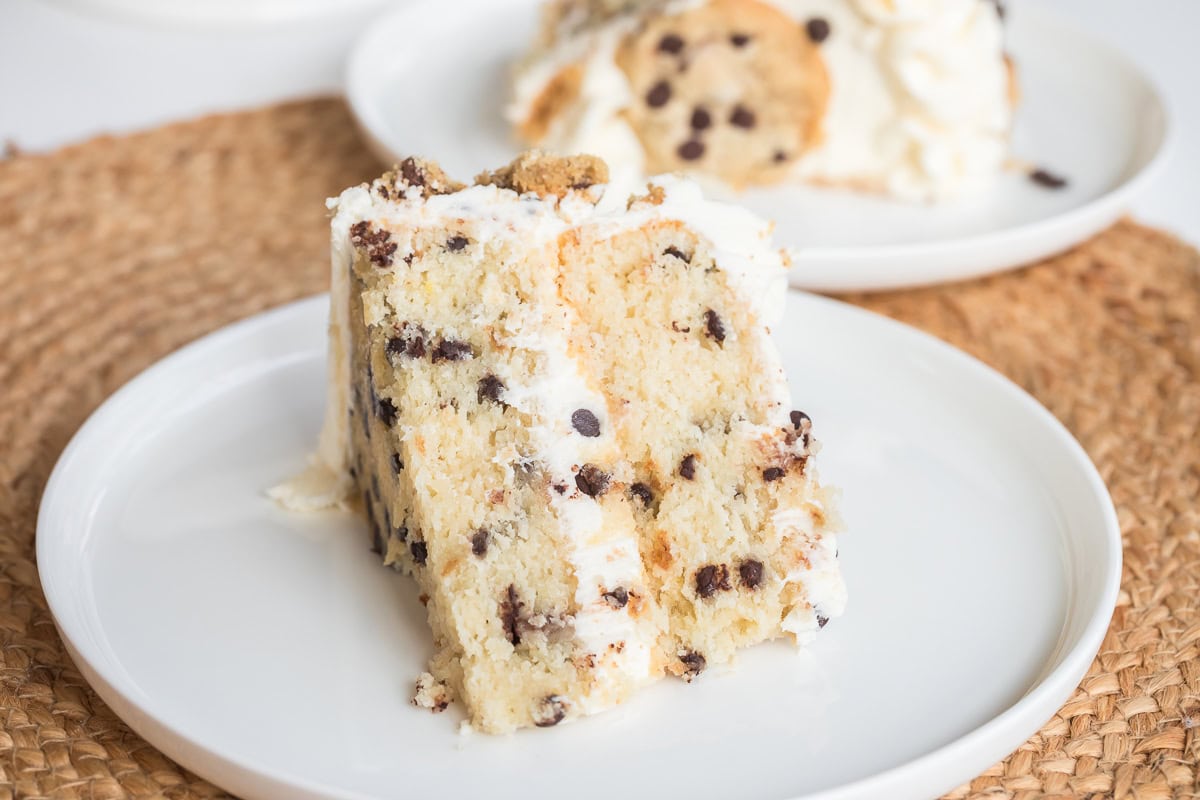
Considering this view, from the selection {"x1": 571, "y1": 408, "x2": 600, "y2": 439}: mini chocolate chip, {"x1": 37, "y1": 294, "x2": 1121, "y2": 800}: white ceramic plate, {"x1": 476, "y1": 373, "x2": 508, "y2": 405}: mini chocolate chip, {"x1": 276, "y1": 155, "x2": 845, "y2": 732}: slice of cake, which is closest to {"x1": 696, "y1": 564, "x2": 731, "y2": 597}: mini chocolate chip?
{"x1": 276, "y1": 155, "x2": 845, "y2": 732}: slice of cake

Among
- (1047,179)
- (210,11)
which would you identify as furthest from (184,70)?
(1047,179)

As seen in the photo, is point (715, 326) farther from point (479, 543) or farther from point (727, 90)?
point (727, 90)

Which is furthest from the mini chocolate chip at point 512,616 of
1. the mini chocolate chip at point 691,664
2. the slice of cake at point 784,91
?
the slice of cake at point 784,91

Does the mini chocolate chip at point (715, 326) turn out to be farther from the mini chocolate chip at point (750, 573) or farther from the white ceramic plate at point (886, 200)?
the white ceramic plate at point (886, 200)

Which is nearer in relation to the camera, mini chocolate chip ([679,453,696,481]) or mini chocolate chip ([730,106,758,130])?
mini chocolate chip ([679,453,696,481])

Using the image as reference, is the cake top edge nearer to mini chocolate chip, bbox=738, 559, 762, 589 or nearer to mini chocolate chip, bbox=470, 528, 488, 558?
mini chocolate chip, bbox=470, 528, 488, 558

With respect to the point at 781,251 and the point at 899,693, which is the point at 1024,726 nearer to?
the point at 899,693
